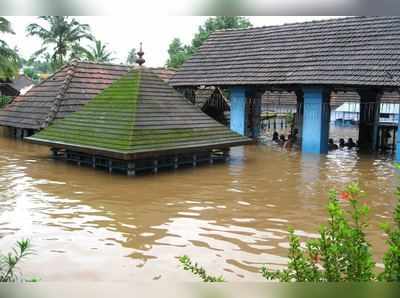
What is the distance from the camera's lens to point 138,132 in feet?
35.0

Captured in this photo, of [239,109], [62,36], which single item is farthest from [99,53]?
[239,109]

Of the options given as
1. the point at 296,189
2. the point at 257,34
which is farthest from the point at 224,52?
the point at 296,189

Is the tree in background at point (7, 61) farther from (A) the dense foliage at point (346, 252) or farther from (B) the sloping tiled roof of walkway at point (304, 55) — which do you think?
(A) the dense foliage at point (346, 252)

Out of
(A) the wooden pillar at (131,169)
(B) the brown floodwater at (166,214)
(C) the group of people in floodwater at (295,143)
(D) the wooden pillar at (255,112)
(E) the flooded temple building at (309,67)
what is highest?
(E) the flooded temple building at (309,67)

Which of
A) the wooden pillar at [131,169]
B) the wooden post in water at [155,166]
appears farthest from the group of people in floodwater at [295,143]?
the wooden pillar at [131,169]

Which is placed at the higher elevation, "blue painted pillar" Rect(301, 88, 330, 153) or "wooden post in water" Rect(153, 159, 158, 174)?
"blue painted pillar" Rect(301, 88, 330, 153)

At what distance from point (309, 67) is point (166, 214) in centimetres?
1023

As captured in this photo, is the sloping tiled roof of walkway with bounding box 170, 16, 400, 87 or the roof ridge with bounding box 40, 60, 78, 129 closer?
the sloping tiled roof of walkway with bounding box 170, 16, 400, 87

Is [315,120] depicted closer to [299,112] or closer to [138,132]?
[299,112]

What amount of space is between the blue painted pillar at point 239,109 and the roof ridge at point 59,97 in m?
6.53

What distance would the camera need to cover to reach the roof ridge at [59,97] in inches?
633

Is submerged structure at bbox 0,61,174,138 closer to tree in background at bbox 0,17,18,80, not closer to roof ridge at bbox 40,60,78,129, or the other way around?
roof ridge at bbox 40,60,78,129

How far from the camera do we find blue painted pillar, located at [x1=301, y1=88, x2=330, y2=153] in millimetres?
15438

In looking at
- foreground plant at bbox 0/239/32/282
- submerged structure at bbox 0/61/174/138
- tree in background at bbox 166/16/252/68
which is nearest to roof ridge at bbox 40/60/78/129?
submerged structure at bbox 0/61/174/138
